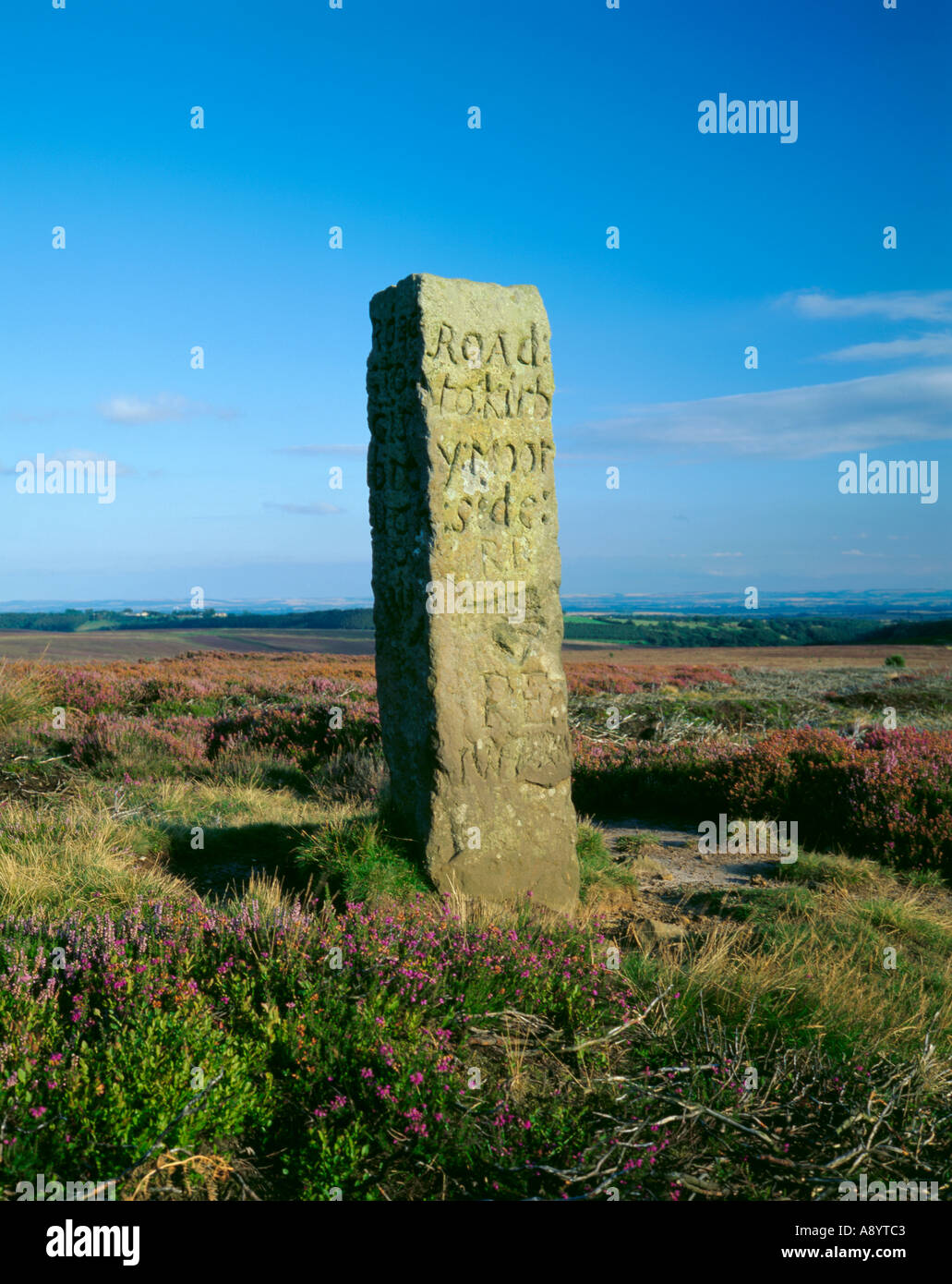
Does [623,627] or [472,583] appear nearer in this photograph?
[472,583]

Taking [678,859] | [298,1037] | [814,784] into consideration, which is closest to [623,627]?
[814,784]

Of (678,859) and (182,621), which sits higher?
(182,621)

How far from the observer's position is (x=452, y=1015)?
13.4 feet

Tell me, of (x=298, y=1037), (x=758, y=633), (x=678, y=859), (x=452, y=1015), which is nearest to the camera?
(x=298, y=1037)

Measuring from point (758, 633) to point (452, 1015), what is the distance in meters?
75.8

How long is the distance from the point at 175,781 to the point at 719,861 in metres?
6.03

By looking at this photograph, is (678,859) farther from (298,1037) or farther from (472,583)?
(298,1037)

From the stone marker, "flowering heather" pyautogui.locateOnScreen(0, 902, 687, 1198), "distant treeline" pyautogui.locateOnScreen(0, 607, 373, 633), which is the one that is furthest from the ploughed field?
"distant treeline" pyautogui.locateOnScreen(0, 607, 373, 633)

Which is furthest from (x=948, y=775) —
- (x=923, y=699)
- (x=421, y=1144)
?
(x=923, y=699)

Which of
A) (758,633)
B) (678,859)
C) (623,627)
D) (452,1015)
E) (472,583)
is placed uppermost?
(472,583)

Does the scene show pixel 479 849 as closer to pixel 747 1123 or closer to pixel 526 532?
pixel 526 532

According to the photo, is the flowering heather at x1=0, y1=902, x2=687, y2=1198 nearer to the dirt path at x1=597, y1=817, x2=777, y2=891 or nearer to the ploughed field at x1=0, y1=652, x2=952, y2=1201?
the ploughed field at x1=0, y1=652, x2=952, y2=1201
